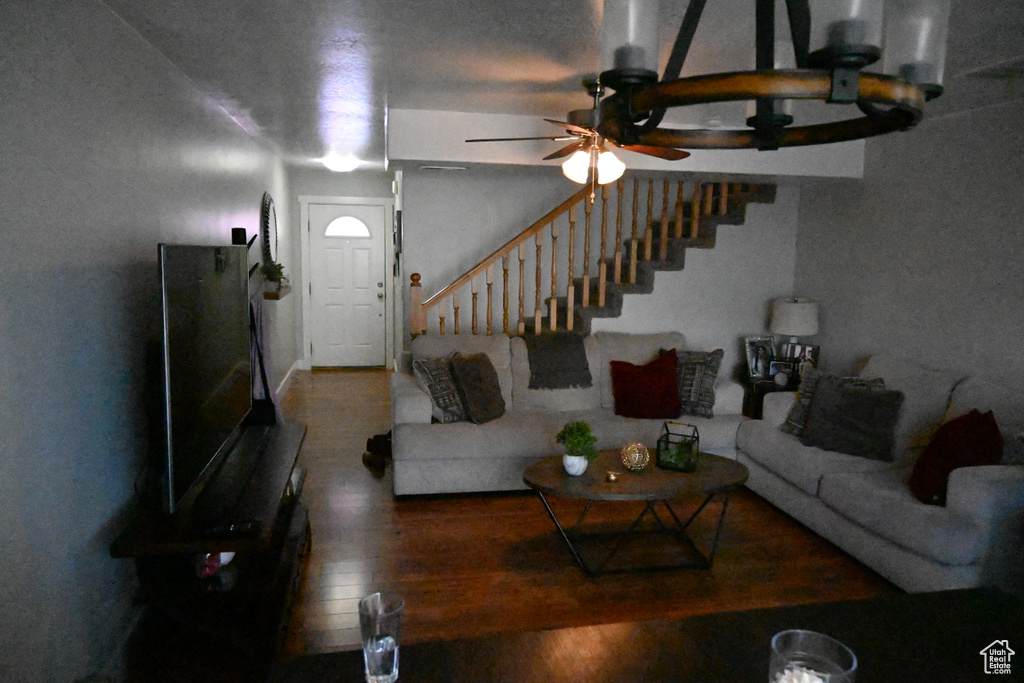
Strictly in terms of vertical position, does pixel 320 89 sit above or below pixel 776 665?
above

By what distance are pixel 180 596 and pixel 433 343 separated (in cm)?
246

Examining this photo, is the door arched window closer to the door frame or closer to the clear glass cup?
the door frame

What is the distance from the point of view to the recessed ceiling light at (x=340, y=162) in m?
6.29

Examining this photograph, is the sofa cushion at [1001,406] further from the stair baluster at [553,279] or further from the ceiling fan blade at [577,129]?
the stair baluster at [553,279]

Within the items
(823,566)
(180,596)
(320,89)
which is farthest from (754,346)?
(180,596)

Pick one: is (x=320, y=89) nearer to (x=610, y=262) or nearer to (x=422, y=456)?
(x=422, y=456)

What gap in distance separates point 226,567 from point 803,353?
165 inches

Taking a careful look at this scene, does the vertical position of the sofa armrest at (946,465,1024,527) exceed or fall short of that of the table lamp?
it falls short

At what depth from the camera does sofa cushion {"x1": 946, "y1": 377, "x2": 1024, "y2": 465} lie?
305cm

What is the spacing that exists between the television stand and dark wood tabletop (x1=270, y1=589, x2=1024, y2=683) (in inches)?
47.1

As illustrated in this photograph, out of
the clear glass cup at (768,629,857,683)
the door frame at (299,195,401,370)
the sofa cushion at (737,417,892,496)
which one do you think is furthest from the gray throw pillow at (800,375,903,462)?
the door frame at (299,195,401,370)

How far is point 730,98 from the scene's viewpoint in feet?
2.88

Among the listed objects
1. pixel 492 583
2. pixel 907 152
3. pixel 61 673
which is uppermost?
pixel 907 152

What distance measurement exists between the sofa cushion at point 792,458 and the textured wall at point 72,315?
10.2 ft
